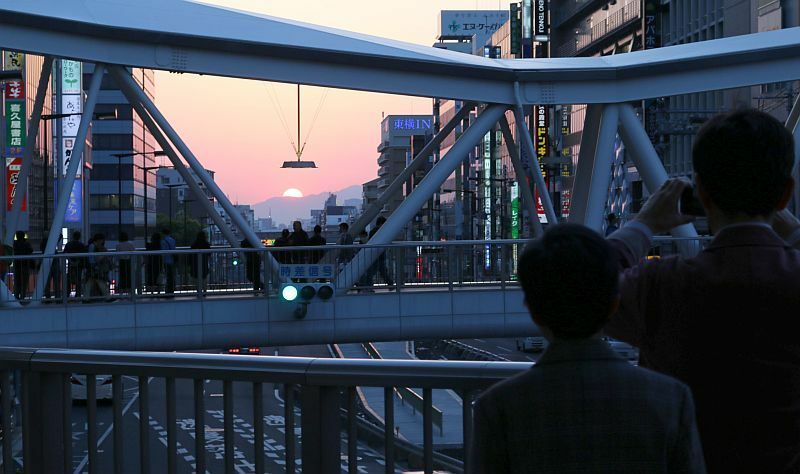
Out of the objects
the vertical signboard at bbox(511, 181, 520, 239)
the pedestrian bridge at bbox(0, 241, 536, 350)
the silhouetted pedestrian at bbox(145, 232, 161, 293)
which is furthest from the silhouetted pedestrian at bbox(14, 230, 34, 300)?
the vertical signboard at bbox(511, 181, 520, 239)

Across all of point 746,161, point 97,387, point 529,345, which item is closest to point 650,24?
point 529,345

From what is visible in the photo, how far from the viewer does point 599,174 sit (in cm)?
2405

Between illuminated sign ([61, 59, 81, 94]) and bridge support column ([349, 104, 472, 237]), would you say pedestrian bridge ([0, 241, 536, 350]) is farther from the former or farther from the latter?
illuminated sign ([61, 59, 81, 94])

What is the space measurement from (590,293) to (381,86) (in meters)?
21.9

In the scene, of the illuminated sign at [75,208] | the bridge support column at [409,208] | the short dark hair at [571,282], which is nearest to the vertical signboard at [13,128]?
the illuminated sign at [75,208]

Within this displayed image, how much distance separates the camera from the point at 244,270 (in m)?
21.0

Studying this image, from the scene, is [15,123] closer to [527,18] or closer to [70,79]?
[70,79]

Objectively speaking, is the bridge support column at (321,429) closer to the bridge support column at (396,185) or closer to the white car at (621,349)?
the white car at (621,349)

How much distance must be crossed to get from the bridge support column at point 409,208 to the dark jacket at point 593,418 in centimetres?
1932

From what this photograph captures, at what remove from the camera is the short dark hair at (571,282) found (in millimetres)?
2359

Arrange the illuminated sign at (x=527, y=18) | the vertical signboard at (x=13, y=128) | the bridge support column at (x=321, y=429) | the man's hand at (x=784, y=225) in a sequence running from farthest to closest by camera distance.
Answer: the illuminated sign at (x=527, y=18)
the vertical signboard at (x=13, y=128)
the bridge support column at (x=321, y=429)
the man's hand at (x=784, y=225)

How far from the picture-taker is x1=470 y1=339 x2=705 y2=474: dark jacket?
2324mm

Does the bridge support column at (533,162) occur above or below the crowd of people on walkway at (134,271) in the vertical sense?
above

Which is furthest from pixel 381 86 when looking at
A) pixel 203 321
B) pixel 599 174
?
pixel 203 321
